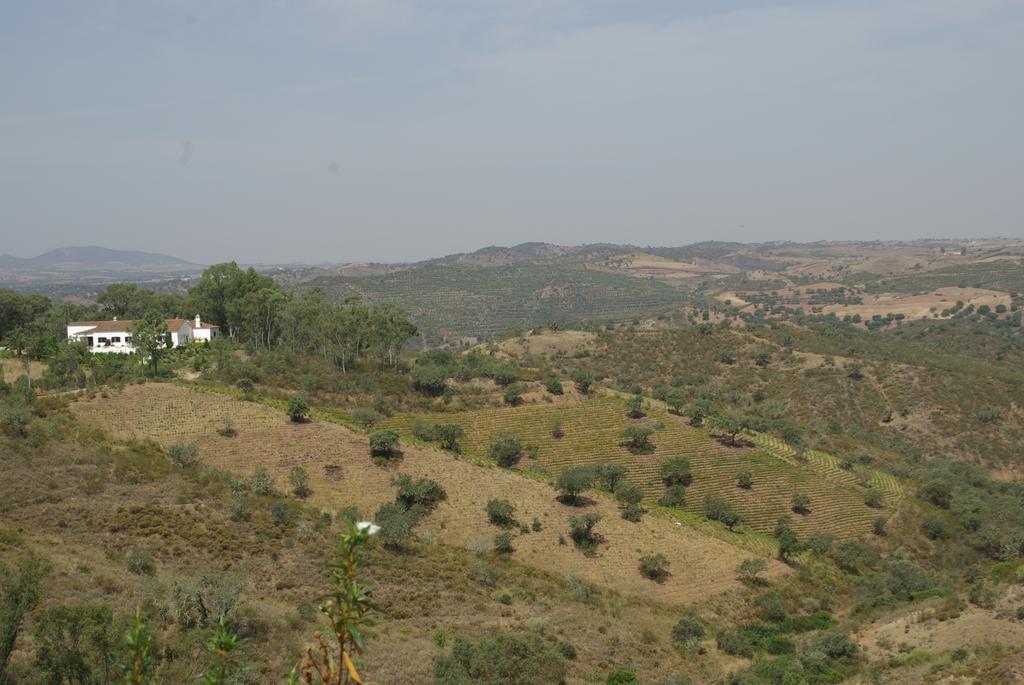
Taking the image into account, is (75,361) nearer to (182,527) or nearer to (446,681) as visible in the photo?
(182,527)

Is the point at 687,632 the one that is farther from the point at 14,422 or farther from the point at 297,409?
A: the point at 14,422

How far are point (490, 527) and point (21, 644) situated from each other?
2243cm

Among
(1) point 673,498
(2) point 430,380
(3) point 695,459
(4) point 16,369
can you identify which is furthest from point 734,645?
(4) point 16,369

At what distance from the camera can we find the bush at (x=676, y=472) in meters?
46.8

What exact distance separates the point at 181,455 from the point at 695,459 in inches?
1408

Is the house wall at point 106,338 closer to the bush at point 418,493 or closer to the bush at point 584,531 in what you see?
the bush at point 418,493

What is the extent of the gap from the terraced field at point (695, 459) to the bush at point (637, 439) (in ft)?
2.31

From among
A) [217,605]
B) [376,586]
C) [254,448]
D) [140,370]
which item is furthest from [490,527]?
[140,370]

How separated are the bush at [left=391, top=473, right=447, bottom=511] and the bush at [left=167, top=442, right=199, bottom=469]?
10.8m

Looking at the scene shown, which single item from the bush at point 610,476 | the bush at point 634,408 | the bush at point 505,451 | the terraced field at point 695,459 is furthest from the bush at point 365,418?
the bush at point 634,408

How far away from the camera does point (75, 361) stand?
48250 mm

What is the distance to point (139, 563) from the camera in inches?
907

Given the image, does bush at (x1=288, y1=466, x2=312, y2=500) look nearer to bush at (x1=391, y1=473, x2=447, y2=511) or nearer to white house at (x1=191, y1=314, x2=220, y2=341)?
bush at (x1=391, y1=473, x2=447, y2=511)

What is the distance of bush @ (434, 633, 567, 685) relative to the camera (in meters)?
18.9
